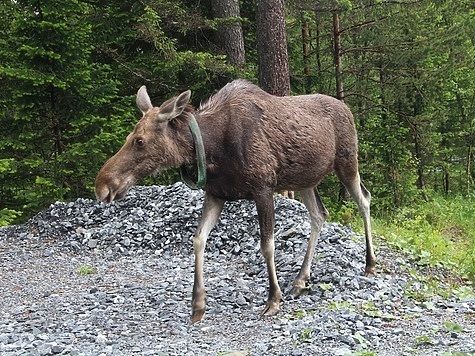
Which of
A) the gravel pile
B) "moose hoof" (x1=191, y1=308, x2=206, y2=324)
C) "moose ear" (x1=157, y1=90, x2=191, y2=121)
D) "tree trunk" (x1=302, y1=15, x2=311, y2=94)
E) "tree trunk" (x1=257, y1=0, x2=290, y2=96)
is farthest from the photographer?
"tree trunk" (x1=302, y1=15, x2=311, y2=94)

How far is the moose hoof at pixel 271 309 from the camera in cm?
673

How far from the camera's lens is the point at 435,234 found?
35.8ft

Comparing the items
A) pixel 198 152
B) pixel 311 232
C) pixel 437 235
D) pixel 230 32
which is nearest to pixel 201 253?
pixel 198 152

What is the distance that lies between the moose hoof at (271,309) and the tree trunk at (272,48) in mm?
6713

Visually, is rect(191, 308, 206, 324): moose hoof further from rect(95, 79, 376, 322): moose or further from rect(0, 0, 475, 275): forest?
rect(0, 0, 475, 275): forest

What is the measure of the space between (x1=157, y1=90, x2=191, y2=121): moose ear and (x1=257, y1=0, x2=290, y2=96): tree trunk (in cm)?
644

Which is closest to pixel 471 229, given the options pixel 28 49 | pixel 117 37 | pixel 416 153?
pixel 416 153

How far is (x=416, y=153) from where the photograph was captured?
70.0 feet

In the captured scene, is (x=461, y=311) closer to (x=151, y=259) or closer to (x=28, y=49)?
(x=151, y=259)

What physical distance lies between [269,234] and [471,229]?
1044 cm

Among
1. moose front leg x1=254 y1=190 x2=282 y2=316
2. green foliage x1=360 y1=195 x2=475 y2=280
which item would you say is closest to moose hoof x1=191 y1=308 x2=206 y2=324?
moose front leg x1=254 y1=190 x2=282 y2=316

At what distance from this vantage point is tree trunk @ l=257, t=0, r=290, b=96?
1241cm

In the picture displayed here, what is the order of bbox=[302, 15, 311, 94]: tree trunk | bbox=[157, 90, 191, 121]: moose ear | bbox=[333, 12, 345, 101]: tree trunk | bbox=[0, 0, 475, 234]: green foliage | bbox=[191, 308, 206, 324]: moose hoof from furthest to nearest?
1. bbox=[302, 15, 311, 94]: tree trunk
2. bbox=[333, 12, 345, 101]: tree trunk
3. bbox=[0, 0, 475, 234]: green foliage
4. bbox=[191, 308, 206, 324]: moose hoof
5. bbox=[157, 90, 191, 121]: moose ear

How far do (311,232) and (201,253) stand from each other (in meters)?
1.77
